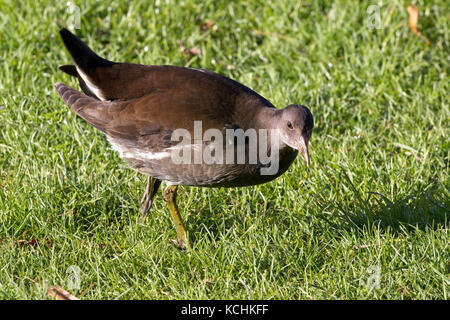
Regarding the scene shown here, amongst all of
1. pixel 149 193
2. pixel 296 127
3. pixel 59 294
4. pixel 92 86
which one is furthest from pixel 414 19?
pixel 59 294

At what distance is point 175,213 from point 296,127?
107 cm

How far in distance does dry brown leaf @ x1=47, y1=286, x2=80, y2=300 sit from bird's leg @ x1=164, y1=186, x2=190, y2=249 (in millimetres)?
817

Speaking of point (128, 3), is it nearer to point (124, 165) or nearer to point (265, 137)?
point (124, 165)

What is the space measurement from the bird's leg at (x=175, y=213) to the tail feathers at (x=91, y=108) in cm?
59

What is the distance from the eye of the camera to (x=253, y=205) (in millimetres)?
4918

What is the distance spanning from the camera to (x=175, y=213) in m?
4.66

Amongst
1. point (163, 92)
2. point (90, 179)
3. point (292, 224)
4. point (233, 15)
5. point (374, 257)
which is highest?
point (233, 15)

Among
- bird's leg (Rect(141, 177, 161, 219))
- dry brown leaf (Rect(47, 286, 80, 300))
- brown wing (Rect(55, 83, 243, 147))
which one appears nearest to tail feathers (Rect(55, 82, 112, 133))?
brown wing (Rect(55, 83, 243, 147))

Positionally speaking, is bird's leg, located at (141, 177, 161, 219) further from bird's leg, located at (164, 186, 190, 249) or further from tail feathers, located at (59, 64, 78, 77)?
tail feathers, located at (59, 64, 78, 77)

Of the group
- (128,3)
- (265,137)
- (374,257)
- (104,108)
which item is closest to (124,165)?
(104,108)

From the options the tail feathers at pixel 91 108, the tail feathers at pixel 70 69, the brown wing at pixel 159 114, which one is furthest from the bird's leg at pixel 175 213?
the tail feathers at pixel 70 69

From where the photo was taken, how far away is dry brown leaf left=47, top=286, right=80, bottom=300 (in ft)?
12.9

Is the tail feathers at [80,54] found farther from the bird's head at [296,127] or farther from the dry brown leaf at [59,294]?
the dry brown leaf at [59,294]
